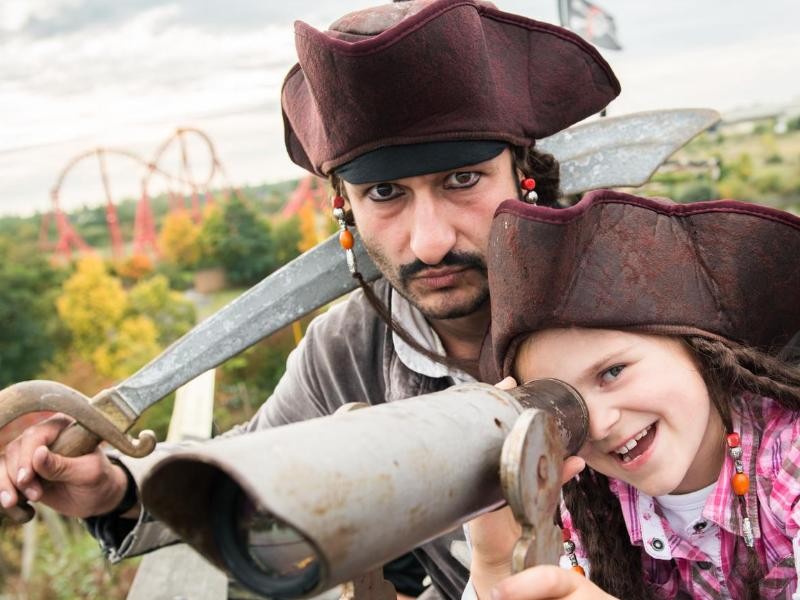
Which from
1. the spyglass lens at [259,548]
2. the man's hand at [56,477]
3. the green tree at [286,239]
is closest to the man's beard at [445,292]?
the man's hand at [56,477]

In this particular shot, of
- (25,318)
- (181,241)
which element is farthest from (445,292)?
(181,241)

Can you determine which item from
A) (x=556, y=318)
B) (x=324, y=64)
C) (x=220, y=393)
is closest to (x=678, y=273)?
(x=556, y=318)

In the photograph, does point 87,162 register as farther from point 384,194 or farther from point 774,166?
point 384,194

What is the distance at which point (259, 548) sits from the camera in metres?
1.05

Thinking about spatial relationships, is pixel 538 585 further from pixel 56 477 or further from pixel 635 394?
pixel 56 477

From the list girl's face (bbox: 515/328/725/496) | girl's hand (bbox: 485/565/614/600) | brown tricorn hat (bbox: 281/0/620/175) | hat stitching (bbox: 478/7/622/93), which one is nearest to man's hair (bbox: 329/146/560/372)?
brown tricorn hat (bbox: 281/0/620/175)

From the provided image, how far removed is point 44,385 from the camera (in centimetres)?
210

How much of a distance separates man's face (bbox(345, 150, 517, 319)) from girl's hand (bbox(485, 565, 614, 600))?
3.06 ft

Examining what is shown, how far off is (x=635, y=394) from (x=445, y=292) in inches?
23.6

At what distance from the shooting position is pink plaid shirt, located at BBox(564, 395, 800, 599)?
1.65m

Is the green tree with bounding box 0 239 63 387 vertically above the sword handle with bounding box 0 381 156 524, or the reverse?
the sword handle with bounding box 0 381 156 524

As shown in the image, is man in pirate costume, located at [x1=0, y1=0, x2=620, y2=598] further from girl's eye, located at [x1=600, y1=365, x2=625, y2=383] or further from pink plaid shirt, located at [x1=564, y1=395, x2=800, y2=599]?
pink plaid shirt, located at [x1=564, y1=395, x2=800, y2=599]

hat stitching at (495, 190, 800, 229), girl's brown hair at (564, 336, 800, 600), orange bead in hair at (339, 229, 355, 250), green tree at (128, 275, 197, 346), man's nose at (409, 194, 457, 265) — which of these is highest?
hat stitching at (495, 190, 800, 229)

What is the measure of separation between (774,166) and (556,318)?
921 centimetres
